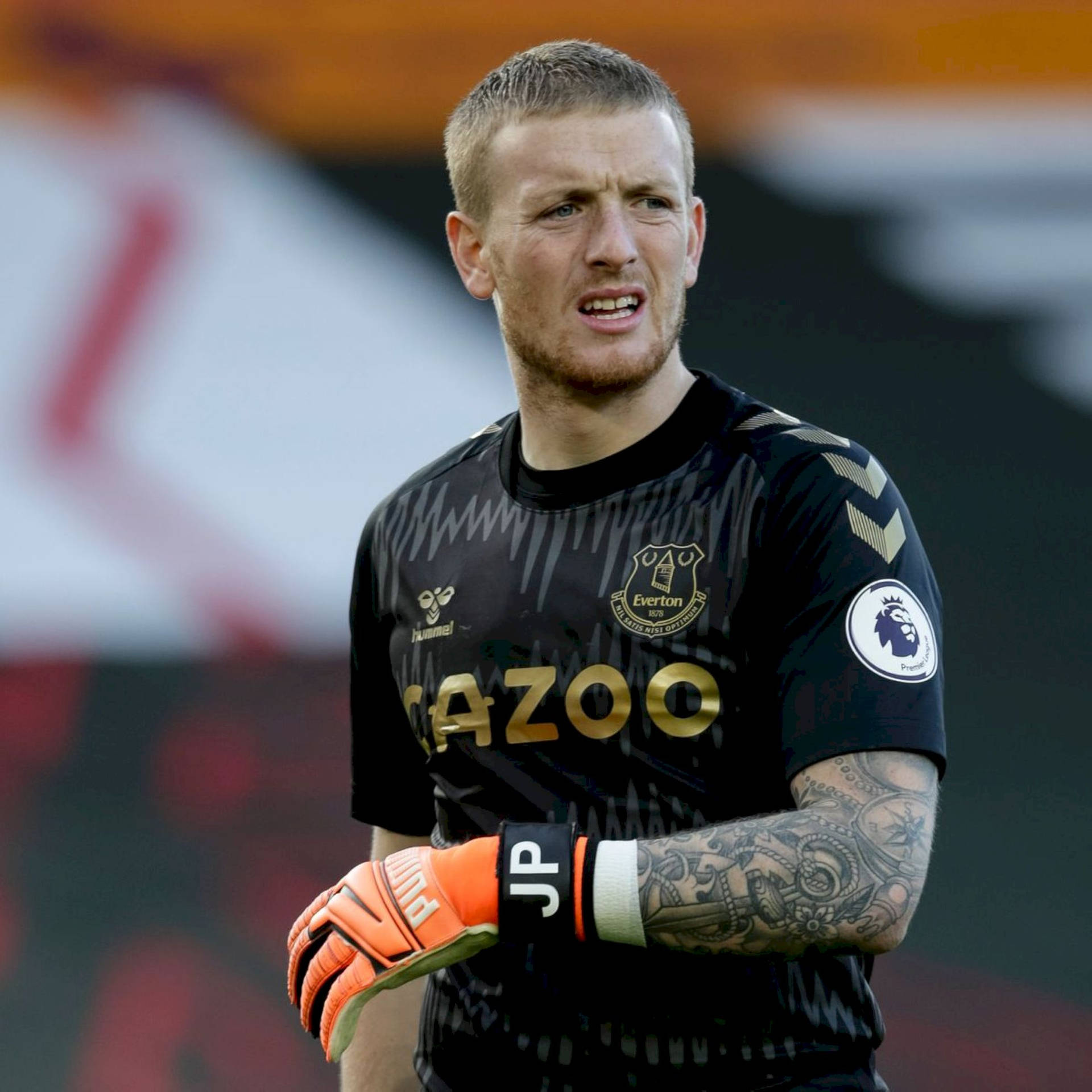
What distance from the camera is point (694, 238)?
2.00m

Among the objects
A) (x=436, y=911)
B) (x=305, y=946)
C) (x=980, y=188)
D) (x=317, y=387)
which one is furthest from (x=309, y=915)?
(x=980, y=188)

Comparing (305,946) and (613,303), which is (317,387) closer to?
→ (613,303)

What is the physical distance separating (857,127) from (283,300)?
5.21ft

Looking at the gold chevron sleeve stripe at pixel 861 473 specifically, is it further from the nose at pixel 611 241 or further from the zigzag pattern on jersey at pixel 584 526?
the nose at pixel 611 241

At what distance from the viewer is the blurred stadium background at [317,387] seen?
14.2ft

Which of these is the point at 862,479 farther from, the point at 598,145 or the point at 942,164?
the point at 942,164

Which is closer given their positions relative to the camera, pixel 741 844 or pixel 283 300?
pixel 741 844

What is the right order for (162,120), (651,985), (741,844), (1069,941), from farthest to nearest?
1. (162,120)
2. (1069,941)
3. (651,985)
4. (741,844)

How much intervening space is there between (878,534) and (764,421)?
0.69ft

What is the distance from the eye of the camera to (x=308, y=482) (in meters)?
4.50

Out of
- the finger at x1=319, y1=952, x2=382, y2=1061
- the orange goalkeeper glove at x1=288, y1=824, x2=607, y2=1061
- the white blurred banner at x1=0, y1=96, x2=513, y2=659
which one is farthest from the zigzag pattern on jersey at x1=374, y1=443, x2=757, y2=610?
the white blurred banner at x1=0, y1=96, x2=513, y2=659

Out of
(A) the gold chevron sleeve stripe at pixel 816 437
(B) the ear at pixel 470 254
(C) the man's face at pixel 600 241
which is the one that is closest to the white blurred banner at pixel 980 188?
(B) the ear at pixel 470 254

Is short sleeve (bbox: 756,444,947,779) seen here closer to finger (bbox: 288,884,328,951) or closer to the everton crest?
the everton crest

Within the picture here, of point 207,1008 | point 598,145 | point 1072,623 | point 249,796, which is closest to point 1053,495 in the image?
point 1072,623
